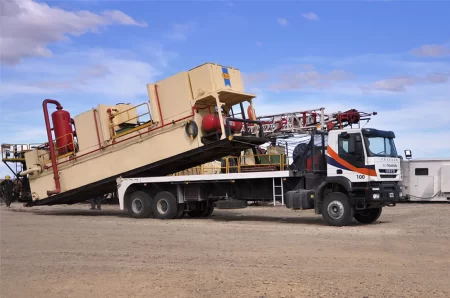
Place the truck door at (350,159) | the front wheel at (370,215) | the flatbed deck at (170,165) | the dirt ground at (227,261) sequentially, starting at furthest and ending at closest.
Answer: the flatbed deck at (170,165)
the front wheel at (370,215)
the truck door at (350,159)
the dirt ground at (227,261)

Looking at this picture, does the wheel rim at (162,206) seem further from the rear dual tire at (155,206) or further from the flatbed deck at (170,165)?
the flatbed deck at (170,165)

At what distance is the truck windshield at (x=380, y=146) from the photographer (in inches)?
612

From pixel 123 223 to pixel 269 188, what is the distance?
4959mm

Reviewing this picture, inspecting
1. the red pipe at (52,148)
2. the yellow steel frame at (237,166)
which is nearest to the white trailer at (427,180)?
the yellow steel frame at (237,166)

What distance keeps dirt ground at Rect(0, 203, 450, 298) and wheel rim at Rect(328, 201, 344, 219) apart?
488mm

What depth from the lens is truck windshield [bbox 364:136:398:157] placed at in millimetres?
15555

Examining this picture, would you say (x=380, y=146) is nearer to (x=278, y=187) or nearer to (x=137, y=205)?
(x=278, y=187)

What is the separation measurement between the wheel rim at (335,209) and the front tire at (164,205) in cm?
582

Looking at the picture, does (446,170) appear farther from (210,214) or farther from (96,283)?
(96,283)

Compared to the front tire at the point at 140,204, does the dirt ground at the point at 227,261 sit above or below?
below

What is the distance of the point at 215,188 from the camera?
18781mm

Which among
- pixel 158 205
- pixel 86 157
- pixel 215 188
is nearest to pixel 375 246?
pixel 215 188

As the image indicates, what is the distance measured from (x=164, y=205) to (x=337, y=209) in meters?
6.58

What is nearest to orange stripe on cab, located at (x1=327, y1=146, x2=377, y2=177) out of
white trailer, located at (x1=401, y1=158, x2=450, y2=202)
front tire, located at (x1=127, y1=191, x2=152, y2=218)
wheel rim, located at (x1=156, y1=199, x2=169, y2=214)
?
wheel rim, located at (x1=156, y1=199, x2=169, y2=214)
